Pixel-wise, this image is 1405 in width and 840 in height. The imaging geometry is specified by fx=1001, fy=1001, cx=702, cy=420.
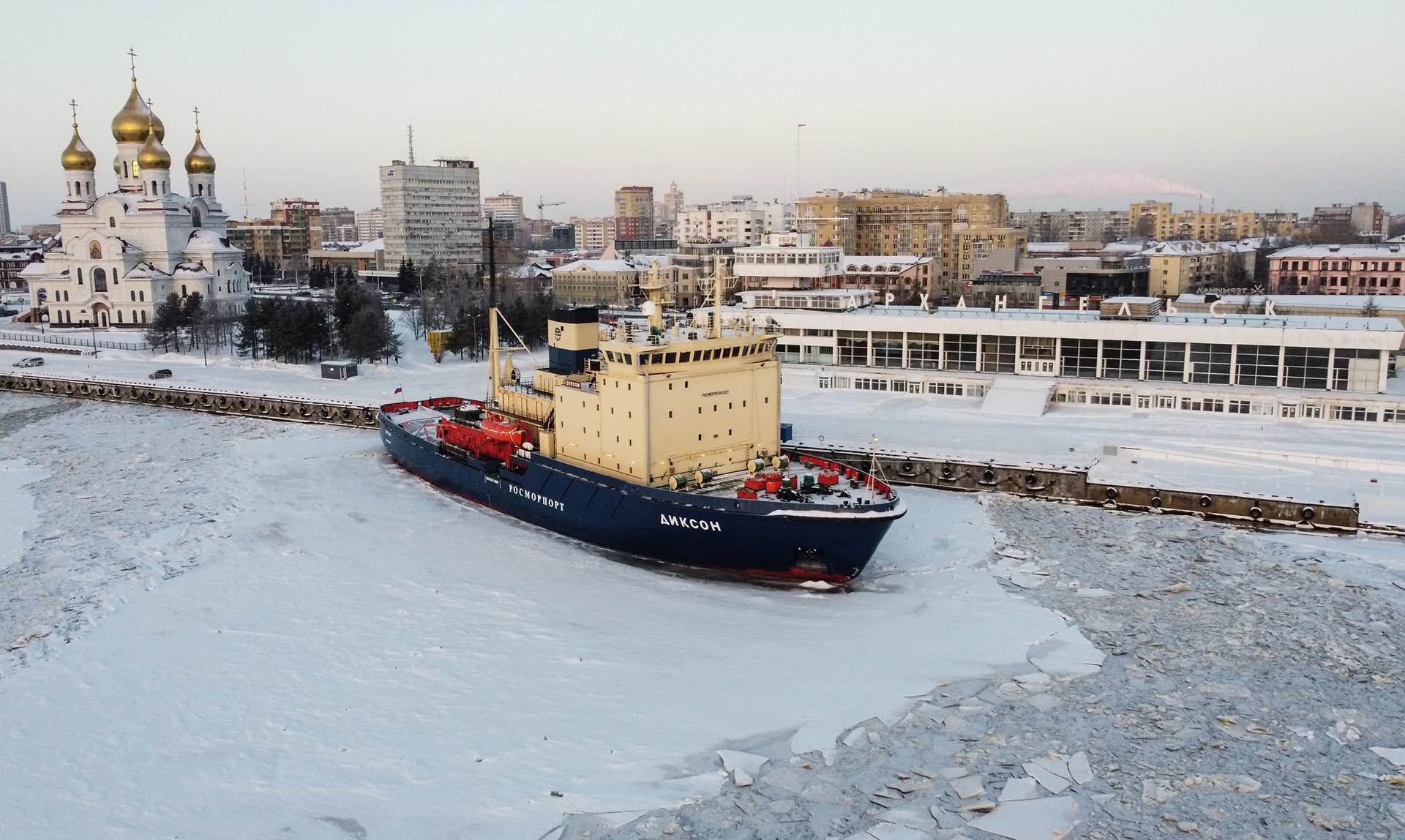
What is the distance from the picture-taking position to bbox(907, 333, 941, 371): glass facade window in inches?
1419

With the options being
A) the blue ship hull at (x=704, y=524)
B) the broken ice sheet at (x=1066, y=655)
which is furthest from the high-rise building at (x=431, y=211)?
the broken ice sheet at (x=1066, y=655)

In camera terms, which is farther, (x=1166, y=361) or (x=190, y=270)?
(x=190, y=270)

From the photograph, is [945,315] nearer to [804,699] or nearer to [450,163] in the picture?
[804,699]

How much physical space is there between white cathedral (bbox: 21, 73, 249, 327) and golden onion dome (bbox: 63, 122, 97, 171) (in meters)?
0.05

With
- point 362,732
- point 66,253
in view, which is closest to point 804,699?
point 362,732

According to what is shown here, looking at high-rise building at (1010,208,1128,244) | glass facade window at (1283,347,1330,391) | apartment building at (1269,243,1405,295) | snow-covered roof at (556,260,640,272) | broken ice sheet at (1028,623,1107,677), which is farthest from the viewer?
high-rise building at (1010,208,1128,244)

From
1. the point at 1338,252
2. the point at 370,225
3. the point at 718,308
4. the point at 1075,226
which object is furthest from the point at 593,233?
the point at 718,308

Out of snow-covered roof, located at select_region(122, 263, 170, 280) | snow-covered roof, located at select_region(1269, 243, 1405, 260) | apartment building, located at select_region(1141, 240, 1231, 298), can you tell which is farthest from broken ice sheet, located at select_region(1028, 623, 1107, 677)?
apartment building, located at select_region(1141, 240, 1231, 298)

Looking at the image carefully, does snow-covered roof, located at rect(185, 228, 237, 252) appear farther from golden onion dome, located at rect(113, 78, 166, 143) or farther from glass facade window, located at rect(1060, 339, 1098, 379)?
glass facade window, located at rect(1060, 339, 1098, 379)

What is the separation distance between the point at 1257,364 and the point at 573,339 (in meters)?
21.8

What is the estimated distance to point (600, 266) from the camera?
267 feet

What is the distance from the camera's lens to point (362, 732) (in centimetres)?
1216

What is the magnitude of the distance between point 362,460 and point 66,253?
43.3 metres

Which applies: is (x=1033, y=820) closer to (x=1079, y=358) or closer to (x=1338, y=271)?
(x=1079, y=358)
